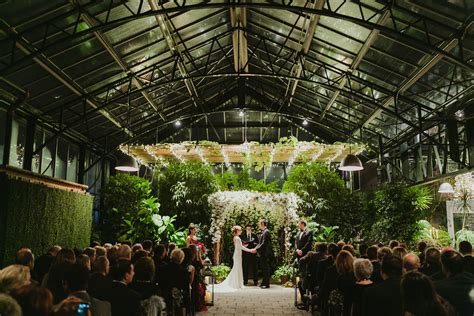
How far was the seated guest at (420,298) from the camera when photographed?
277 cm

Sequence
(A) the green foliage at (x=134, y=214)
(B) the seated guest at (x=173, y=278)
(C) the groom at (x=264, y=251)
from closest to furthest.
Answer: (B) the seated guest at (x=173, y=278), (C) the groom at (x=264, y=251), (A) the green foliage at (x=134, y=214)

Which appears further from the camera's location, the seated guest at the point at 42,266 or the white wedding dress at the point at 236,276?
the white wedding dress at the point at 236,276

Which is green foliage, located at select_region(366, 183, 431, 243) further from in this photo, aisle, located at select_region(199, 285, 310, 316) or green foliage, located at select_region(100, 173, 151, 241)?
green foliage, located at select_region(100, 173, 151, 241)

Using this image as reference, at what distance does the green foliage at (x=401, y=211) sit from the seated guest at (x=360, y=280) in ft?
22.9

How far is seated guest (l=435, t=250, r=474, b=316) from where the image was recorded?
368 cm

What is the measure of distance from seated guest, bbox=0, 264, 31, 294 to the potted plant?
30.9 feet

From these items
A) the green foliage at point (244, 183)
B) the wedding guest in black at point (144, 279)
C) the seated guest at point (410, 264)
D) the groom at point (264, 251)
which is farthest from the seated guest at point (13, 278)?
the green foliage at point (244, 183)

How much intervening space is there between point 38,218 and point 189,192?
6.49 meters

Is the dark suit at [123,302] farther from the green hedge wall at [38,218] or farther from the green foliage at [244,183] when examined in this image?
the green foliage at [244,183]

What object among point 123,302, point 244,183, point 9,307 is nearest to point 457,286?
point 123,302

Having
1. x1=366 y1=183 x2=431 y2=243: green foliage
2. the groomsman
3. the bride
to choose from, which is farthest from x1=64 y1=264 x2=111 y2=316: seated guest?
x1=366 y1=183 x2=431 y2=243: green foliage

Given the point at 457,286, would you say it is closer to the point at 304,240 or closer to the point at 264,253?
the point at 304,240

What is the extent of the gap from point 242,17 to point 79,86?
4.20 metres

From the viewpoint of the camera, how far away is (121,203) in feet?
46.4
